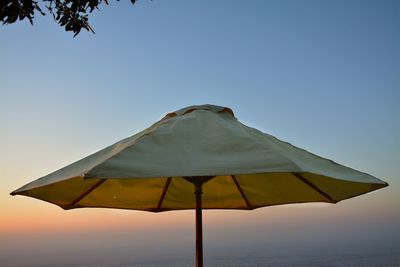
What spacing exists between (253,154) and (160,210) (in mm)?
2648

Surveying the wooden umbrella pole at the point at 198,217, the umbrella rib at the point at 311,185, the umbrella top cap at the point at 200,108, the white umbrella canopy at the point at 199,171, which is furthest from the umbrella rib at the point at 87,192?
the umbrella rib at the point at 311,185

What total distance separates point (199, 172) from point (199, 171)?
0.03 feet

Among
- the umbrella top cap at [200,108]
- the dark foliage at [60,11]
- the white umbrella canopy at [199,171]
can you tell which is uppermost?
the dark foliage at [60,11]

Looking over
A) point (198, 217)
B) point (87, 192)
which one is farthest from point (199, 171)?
point (87, 192)

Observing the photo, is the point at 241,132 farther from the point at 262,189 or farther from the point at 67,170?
the point at 262,189

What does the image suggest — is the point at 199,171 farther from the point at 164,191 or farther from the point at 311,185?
the point at 164,191

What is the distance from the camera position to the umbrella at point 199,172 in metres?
2.37

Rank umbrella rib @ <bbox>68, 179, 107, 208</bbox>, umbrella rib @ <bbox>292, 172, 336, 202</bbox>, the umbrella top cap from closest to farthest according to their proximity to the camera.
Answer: the umbrella top cap
umbrella rib @ <bbox>292, 172, 336, 202</bbox>
umbrella rib @ <bbox>68, 179, 107, 208</bbox>

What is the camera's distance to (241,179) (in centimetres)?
467

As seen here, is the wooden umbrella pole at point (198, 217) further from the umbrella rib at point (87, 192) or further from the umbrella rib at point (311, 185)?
the umbrella rib at point (87, 192)

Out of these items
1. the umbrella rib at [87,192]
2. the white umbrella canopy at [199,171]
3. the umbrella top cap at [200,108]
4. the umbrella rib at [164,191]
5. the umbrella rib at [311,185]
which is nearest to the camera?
the white umbrella canopy at [199,171]

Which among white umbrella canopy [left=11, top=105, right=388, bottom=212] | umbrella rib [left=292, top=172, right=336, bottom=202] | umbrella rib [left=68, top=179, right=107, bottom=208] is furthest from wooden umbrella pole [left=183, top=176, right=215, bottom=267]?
umbrella rib [left=68, top=179, right=107, bottom=208]

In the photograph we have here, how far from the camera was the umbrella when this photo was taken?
2.37 meters

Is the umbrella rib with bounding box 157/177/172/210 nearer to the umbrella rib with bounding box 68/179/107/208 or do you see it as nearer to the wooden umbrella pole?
the umbrella rib with bounding box 68/179/107/208
